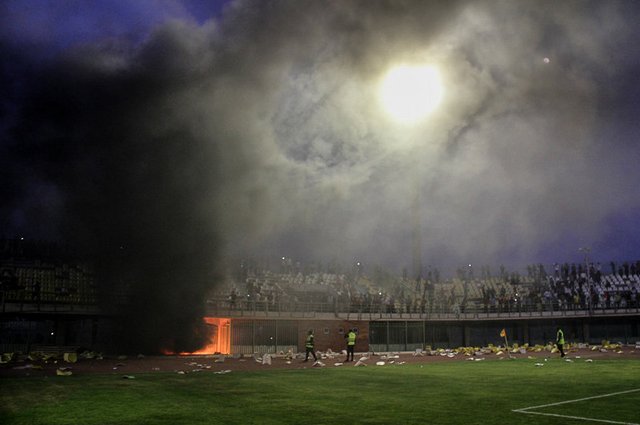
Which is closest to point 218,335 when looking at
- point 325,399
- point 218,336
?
point 218,336

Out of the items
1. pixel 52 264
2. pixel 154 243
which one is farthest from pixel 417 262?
pixel 52 264

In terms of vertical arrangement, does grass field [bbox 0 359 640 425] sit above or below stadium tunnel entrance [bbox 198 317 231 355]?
above

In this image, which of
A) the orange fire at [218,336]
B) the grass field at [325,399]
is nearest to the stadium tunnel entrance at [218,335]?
the orange fire at [218,336]

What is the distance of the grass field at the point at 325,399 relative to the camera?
9.98 m

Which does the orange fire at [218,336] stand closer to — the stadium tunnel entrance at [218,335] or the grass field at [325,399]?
the stadium tunnel entrance at [218,335]

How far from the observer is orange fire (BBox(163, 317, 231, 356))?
39219 mm

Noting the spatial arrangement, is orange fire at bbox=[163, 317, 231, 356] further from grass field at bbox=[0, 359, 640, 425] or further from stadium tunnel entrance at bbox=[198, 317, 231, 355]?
grass field at bbox=[0, 359, 640, 425]

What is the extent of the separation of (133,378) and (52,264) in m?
29.5

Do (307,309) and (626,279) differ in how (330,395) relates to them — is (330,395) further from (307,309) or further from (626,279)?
(626,279)

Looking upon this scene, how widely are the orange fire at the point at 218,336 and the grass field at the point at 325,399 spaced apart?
2012 cm

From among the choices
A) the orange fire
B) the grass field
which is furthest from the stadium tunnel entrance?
the grass field

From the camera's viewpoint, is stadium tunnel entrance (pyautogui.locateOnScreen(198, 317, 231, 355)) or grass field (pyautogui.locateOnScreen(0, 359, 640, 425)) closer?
grass field (pyautogui.locateOnScreen(0, 359, 640, 425))

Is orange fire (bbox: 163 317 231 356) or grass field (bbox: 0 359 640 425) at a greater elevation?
grass field (bbox: 0 359 640 425)

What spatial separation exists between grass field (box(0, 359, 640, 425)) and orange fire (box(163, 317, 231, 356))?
20.1 m
